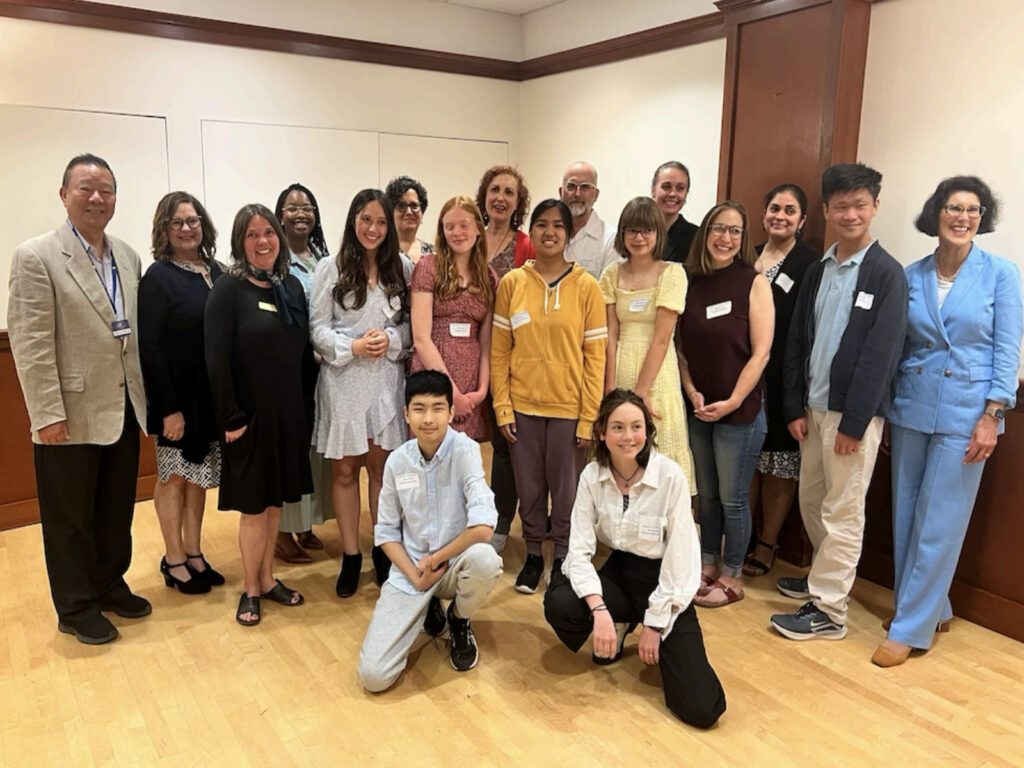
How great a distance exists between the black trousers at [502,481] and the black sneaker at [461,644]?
0.85 meters

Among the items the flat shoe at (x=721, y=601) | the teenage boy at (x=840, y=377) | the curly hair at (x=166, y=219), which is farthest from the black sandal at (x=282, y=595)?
the teenage boy at (x=840, y=377)

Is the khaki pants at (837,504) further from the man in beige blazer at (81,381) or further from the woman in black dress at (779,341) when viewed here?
the man in beige blazer at (81,381)

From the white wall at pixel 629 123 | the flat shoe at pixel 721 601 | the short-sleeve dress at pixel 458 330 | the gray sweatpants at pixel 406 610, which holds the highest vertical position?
the white wall at pixel 629 123

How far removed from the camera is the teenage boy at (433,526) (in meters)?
2.66

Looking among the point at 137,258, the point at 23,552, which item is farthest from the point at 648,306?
the point at 23,552

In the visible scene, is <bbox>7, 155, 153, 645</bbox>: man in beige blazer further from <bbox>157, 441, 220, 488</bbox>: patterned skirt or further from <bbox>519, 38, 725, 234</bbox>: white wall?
<bbox>519, 38, 725, 234</bbox>: white wall

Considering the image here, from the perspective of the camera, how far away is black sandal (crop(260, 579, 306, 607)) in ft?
10.5

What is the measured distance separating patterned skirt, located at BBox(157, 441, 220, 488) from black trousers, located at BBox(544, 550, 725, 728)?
1494 mm

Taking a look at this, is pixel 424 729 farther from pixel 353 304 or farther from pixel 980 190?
pixel 980 190

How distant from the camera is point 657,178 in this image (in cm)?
365

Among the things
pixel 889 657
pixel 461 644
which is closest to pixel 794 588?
pixel 889 657

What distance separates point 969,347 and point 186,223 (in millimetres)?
2930

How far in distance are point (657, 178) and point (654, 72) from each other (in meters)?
1.59

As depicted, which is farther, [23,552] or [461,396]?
[23,552]
